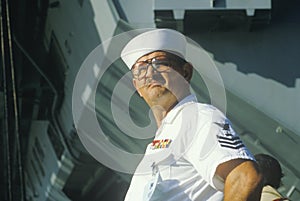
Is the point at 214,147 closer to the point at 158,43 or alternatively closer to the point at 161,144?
the point at 161,144

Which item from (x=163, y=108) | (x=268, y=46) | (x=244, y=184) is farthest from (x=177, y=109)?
(x=268, y=46)

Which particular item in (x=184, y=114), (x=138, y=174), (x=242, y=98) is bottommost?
(x=242, y=98)

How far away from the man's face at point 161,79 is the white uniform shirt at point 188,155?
31 mm

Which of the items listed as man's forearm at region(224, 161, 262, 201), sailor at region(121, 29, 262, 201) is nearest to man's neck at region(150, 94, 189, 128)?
sailor at region(121, 29, 262, 201)

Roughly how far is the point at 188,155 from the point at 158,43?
294mm

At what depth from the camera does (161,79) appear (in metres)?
1.87

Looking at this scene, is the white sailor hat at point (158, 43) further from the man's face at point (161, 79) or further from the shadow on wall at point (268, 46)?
the shadow on wall at point (268, 46)

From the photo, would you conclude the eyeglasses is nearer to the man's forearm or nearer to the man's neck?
the man's neck

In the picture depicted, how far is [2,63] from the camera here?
8969mm

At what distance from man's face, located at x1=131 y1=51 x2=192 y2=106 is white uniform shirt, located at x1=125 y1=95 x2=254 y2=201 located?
3cm

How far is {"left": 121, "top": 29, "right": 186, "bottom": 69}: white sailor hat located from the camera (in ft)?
6.17

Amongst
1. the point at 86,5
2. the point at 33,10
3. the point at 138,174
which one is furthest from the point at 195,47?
the point at 33,10

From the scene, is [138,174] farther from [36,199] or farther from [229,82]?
[36,199]

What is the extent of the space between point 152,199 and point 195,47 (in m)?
3.80
